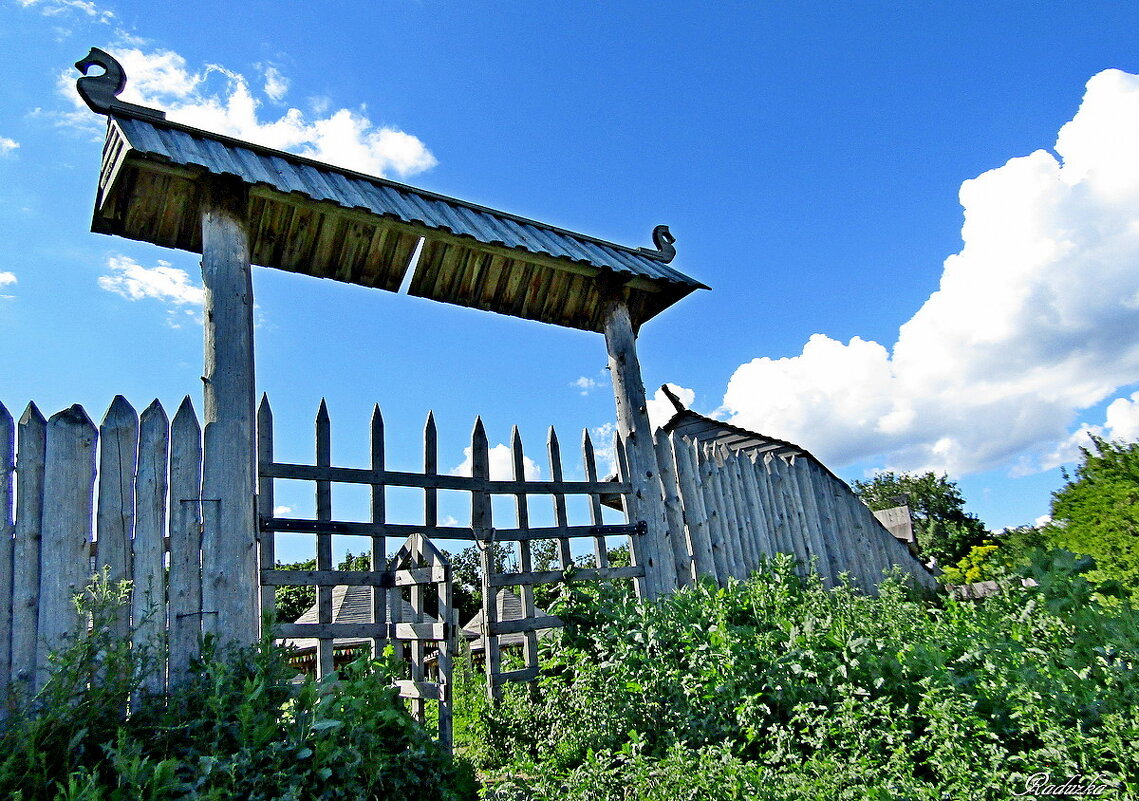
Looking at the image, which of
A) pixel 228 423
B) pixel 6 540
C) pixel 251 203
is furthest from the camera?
pixel 251 203

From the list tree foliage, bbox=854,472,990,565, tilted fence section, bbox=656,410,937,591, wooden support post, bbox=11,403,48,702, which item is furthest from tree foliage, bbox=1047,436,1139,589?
tree foliage, bbox=854,472,990,565

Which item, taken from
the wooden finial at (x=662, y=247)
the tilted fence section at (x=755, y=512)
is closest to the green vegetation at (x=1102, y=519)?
the tilted fence section at (x=755, y=512)

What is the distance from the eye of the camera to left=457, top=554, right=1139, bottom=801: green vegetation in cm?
309

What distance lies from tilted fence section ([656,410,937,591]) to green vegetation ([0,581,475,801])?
320 centimetres

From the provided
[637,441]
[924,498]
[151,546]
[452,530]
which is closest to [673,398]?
[637,441]

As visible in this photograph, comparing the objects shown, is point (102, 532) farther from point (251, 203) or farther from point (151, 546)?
point (251, 203)

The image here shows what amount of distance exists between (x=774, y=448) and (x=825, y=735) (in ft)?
15.4

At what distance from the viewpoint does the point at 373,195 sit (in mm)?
5574

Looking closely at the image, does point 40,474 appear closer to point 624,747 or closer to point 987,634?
point 624,747

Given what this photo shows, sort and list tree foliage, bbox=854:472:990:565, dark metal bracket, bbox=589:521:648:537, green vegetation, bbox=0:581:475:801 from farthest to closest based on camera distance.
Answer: tree foliage, bbox=854:472:990:565, dark metal bracket, bbox=589:521:648:537, green vegetation, bbox=0:581:475:801

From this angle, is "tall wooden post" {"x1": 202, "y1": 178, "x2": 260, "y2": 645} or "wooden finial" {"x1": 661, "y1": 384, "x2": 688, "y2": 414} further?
"wooden finial" {"x1": 661, "y1": 384, "x2": 688, "y2": 414}

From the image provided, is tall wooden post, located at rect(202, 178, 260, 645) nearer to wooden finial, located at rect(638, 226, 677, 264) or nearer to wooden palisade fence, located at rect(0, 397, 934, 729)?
wooden palisade fence, located at rect(0, 397, 934, 729)

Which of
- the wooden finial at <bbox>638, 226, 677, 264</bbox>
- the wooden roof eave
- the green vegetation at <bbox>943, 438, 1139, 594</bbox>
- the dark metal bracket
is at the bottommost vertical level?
the green vegetation at <bbox>943, 438, 1139, 594</bbox>

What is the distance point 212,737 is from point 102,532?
47.2 inches
